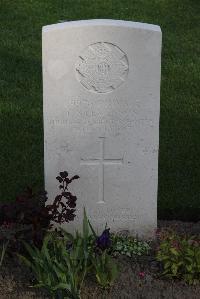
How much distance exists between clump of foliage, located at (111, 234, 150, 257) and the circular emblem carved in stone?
108cm

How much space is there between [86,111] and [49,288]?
1.22 metres

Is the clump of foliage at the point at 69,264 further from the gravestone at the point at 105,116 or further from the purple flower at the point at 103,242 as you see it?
the gravestone at the point at 105,116

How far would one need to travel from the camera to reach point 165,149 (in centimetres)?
702

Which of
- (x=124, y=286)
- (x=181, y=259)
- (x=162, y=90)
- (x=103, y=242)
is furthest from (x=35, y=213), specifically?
(x=162, y=90)

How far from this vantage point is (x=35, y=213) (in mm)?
4809

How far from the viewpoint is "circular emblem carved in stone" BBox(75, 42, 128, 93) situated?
482 cm

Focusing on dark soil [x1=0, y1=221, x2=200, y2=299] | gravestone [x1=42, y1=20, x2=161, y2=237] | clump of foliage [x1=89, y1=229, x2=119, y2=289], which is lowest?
dark soil [x1=0, y1=221, x2=200, y2=299]

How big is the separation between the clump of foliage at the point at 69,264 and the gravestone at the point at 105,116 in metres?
0.43

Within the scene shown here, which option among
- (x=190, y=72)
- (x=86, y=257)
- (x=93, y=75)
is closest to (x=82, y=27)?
(x=93, y=75)

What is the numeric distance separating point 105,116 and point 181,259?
109cm

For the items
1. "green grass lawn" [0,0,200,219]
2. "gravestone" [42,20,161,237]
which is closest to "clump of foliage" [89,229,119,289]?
"gravestone" [42,20,161,237]

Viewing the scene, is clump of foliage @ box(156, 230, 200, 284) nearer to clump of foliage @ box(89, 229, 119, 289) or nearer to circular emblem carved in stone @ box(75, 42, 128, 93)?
clump of foliage @ box(89, 229, 119, 289)

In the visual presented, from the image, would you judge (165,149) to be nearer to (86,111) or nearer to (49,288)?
(86,111)

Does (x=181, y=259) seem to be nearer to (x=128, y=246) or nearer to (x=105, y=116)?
(x=128, y=246)
